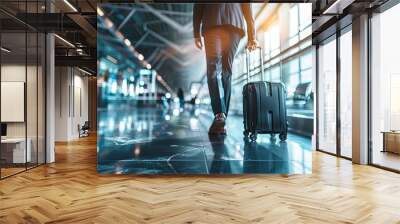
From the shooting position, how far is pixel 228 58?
5809 millimetres

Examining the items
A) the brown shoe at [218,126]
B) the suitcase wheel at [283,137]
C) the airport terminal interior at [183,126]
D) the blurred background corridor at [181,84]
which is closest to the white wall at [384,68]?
the airport terminal interior at [183,126]

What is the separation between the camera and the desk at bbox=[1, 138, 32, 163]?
6.46 meters

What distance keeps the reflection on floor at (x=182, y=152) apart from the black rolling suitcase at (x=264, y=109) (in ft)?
0.49

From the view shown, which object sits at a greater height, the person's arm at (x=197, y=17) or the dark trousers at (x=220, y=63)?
the person's arm at (x=197, y=17)

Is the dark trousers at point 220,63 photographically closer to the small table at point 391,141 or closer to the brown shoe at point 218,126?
the brown shoe at point 218,126

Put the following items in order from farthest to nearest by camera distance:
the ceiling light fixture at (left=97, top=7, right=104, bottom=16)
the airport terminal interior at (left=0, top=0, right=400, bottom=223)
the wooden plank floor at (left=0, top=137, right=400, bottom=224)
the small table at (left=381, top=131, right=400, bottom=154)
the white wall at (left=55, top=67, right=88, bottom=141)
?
the white wall at (left=55, top=67, right=88, bottom=141), the small table at (left=381, top=131, right=400, bottom=154), the ceiling light fixture at (left=97, top=7, right=104, bottom=16), the airport terminal interior at (left=0, top=0, right=400, bottom=223), the wooden plank floor at (left=0, top=137, right=400, bottom=224)

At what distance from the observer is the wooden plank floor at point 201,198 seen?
143 inches

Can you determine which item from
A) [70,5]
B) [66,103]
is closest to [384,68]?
[70,5]

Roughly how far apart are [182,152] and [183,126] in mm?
426

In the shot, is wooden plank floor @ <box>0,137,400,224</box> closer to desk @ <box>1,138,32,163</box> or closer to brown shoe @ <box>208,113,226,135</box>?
desk @ <box>1,138,32,163</box>

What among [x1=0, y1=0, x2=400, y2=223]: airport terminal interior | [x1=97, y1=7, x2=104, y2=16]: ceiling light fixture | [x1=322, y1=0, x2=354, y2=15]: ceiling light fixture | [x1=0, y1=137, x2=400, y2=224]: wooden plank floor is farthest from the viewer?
[x1=322, y1=0, x2=354, y2=15]: ceiling light fixture

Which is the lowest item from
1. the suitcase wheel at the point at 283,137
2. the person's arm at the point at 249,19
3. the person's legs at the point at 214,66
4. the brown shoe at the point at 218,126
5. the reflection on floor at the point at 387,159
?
the reflection on floor at the point at 387,159

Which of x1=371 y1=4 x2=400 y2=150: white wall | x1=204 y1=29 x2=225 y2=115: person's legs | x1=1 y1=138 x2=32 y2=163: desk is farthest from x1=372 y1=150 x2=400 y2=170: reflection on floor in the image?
x1=1 y1=138 x2=32 y2=163: desk

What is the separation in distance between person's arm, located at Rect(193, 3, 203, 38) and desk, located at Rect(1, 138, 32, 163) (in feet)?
12.5
